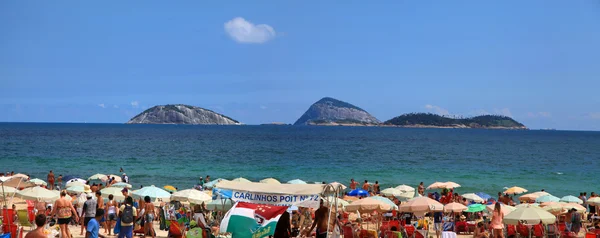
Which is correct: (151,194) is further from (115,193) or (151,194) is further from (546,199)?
(546,199)

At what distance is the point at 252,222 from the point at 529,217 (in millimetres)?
7824

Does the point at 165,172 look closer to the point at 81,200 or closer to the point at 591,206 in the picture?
the point at 81,200

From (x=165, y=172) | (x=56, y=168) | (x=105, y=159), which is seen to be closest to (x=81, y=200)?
(x=165, y=172)

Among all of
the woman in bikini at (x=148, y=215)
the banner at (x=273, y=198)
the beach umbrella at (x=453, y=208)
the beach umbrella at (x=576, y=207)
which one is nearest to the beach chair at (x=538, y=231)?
the beach umbrella at (x=453, y=208)

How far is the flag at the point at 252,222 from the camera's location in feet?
31.3

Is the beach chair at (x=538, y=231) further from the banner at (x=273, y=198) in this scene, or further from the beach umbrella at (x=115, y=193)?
the beach umbrella at (x=115, y=193)

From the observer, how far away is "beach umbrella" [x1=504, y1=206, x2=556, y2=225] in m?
14.0

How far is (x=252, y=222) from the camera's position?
31.4 feet

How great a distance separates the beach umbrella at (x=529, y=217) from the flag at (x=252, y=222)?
286 inches

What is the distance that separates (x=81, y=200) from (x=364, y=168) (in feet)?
108

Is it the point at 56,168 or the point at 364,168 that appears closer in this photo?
the point at 56,168

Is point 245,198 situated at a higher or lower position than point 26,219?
higher

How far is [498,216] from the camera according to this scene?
13047mm

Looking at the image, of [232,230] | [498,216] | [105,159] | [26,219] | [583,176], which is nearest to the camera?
[232,230]
